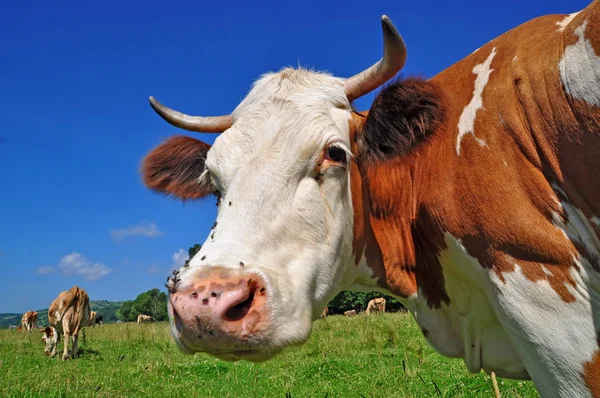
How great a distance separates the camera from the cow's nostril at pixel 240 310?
2.35 metres

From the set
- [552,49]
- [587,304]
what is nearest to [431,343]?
[587,304]

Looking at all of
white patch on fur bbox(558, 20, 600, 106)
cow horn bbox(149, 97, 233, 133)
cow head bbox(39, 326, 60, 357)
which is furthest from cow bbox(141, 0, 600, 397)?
cow head bbox(39, 326, 60, 357)

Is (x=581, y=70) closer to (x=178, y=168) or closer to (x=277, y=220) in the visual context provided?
(x=277, y=220)

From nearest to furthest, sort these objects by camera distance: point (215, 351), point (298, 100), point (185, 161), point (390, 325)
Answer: point (215, 351) → point (298, 100) → point (185, 161) → point (390, 325)

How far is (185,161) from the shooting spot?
4383 mm

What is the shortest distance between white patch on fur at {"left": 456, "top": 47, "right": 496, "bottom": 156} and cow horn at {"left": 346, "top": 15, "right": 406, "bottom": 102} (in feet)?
1.58

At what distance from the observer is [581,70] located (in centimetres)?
256

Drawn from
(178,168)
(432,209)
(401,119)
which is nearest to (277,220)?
(432,209)

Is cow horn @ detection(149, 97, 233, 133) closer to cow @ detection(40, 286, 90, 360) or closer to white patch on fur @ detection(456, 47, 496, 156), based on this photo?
white patch on fur @ detection(456, 47, 496, 156)

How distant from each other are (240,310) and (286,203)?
0.68 meters

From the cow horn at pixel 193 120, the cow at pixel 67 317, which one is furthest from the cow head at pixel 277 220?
the cow at pixel 67 317

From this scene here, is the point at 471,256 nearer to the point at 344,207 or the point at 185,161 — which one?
the point at 344,207

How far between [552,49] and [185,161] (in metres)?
2.86

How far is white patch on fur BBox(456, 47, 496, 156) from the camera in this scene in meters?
2.98
